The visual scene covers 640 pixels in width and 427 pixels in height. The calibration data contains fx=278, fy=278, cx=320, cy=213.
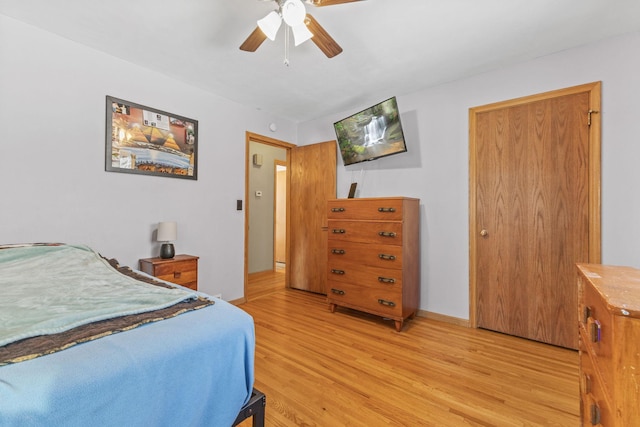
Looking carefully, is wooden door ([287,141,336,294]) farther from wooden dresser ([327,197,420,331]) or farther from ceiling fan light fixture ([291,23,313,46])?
ceiling fan light fixture ([291,23,313,46])

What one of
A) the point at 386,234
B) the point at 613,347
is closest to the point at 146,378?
the point at 613,347

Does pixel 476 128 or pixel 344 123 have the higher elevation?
pixel 344 123

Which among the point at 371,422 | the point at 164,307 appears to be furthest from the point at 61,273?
the point at 371,422

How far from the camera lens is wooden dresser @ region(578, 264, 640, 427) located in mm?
638

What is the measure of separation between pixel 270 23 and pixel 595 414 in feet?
7.40

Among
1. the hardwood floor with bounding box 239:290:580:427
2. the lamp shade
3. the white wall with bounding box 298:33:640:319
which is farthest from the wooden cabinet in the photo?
the white wall with bounding box 298:33:640:319

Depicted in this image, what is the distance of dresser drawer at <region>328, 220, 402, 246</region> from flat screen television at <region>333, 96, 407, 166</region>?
30.1 inches

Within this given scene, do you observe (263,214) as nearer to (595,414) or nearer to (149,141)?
(149,141)

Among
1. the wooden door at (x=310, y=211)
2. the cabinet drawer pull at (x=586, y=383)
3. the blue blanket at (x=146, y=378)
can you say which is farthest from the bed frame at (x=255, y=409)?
the wooden door at (x=310, y=211)

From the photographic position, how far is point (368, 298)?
109 inches

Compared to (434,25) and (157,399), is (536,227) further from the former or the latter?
(157,399)

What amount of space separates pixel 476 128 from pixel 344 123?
53.3 inches

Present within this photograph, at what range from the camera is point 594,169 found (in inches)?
83.8

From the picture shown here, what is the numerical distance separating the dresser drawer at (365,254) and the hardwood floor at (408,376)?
1.98 ft
